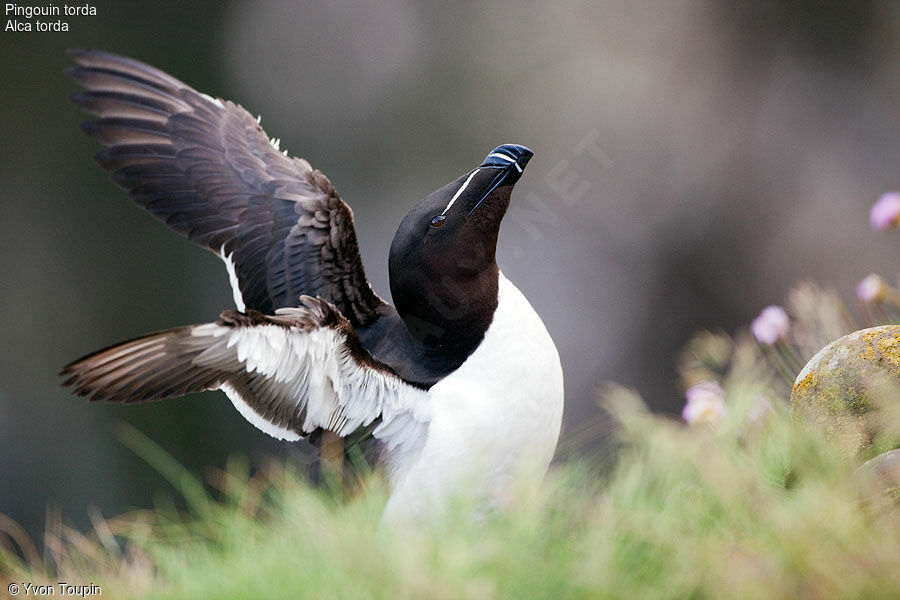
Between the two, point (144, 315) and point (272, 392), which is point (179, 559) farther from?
point (144, 315)

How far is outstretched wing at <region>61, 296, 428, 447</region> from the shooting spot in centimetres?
189

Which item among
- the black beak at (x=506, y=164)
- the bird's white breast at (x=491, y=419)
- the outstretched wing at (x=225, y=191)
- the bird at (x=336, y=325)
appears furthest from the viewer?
the outstretched wing at (x=225, y=191)

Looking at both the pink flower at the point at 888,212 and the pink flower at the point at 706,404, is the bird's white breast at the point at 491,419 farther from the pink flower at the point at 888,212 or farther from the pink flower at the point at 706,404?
the pink flower at the point at 888,212

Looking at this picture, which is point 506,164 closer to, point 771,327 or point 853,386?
point 771,327

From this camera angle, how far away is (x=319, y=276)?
Answer: 2457mm

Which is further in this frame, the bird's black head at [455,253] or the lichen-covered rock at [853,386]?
the bird's black head at [455,253]

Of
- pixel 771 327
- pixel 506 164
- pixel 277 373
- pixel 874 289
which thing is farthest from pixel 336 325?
pixel 874 289

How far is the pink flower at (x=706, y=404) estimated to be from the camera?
2.12 m

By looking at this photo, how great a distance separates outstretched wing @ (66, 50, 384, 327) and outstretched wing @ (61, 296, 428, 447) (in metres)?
0.36

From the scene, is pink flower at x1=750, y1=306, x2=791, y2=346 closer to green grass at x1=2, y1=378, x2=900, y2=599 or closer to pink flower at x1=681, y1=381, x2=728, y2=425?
pink flower at x1=681, y1=381, x2=728, y2=425

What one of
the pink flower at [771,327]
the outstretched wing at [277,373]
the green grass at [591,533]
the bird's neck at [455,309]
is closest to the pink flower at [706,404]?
the green grass at [591,533]

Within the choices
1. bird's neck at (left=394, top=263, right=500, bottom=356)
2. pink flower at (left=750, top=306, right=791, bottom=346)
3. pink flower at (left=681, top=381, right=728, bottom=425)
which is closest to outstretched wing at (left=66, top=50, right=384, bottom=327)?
bird's neck at (left=394, top=263, right=500, bottom=356)

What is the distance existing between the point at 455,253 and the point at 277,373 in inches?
18.3

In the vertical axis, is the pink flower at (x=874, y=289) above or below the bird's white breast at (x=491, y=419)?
above
